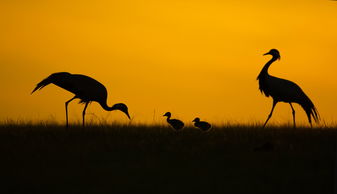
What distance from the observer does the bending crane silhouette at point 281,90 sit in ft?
53.4

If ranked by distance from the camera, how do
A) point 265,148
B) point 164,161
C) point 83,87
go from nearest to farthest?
point 164,161
point 265,148
point 83,87

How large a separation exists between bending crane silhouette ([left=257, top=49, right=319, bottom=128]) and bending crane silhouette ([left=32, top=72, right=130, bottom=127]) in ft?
12.2

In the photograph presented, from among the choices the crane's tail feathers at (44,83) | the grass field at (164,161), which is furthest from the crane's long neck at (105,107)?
the grass field at (164,161)

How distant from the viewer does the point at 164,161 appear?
396 inches

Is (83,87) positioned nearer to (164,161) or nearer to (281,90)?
(281,90)

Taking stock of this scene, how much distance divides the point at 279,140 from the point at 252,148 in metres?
0.83

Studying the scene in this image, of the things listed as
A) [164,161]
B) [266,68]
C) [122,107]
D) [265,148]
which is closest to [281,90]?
[266,68]

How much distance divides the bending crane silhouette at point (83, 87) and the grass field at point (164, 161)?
2.51 m

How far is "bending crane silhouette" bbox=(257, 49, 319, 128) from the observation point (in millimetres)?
16281

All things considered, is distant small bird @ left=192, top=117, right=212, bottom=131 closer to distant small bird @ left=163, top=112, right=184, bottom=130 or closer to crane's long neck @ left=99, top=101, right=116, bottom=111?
distant small bird @ left=163, top=112, right=184, bottom=130

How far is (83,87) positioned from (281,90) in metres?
5.05

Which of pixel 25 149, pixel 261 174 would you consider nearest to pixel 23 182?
pixel 25 149

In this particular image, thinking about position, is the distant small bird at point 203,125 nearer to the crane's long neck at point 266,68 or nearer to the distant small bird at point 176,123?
the distant small bird at point 176,123

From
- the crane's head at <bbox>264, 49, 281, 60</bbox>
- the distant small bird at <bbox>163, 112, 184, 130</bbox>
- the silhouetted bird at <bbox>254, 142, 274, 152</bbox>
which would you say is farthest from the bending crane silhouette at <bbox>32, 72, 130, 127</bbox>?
the silhouetted bird at <bbox>254, 142, 274, 152</bbox>
